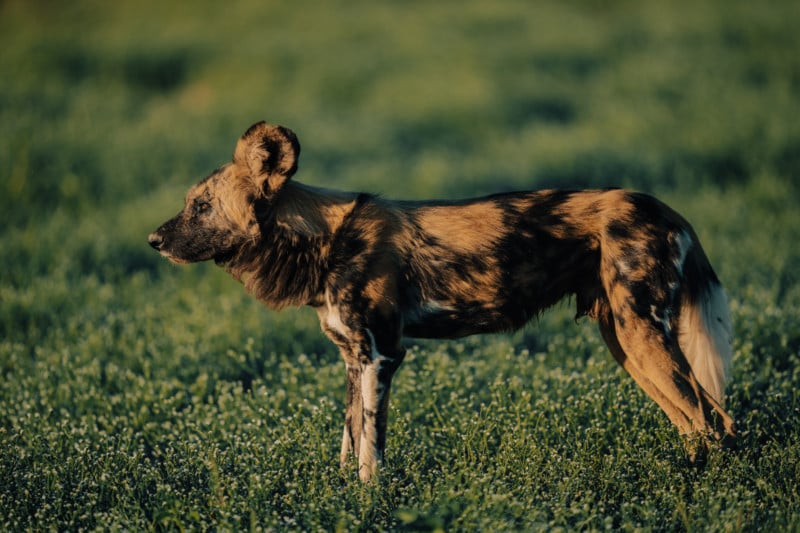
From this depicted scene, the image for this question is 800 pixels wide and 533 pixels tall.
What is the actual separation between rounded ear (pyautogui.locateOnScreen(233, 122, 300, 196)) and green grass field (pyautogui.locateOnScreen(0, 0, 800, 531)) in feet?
3.53

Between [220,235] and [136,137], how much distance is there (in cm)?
771

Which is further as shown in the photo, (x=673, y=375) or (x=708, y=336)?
(x=708, y=336)

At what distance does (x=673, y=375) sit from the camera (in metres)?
4.18

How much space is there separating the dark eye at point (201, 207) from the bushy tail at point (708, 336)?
2405 millimetres

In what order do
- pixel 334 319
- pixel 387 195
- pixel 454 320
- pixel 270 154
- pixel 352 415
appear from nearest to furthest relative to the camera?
pixel 270 154 < pixel 334 319 < pixel 454 320 < pixel 352 415 < pixel 387 195

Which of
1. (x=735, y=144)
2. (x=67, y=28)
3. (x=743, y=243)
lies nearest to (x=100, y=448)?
(x=743, y=243)

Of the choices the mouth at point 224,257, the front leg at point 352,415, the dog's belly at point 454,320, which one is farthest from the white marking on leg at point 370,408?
the mouth at point 224,257

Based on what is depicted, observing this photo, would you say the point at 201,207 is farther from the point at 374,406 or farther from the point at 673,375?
the point at 673,375

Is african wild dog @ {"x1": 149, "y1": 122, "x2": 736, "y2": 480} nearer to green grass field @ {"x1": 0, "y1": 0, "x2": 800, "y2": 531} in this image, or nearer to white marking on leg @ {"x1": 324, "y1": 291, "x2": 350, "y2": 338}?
white marking on leg @ {"x1": 324, "y1": 291, "x2": 350, "y2": 338}

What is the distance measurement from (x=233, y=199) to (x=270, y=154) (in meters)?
0.31

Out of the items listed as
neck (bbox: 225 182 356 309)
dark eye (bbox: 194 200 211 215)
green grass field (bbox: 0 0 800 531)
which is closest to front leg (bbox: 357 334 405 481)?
green grass field (bbox: 0 0 800 531)

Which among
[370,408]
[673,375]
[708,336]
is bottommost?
[370,408]

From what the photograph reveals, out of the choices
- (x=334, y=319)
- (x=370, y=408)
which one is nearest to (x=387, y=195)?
(x=334, y=319)

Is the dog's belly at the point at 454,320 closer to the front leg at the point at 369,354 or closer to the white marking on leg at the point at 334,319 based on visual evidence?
the front leg at the point at 369,354
